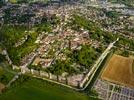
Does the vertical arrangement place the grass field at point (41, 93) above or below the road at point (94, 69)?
below

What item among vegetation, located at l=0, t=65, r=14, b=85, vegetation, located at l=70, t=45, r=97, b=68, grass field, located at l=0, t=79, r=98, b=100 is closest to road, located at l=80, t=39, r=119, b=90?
vegetation, located at l=70, t=45, r=97, b=68

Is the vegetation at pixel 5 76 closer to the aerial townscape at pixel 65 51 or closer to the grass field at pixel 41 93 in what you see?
the aerial townscape at pixel 65 51

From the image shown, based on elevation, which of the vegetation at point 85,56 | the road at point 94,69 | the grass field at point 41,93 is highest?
the vegetation at point 85,56

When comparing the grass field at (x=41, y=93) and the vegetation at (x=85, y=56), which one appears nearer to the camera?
the grass field at (x=41, y=93)

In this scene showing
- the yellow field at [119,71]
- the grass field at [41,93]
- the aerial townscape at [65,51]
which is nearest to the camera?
the grass field at [41,93]

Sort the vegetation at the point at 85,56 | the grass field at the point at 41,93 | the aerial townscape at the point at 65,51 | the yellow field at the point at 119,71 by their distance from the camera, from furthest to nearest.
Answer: the vegetation at the point at 85,56, the yellow field at the point at 119,71, the aerial townscape at the point at 65,51, the grass field at the point at 41,93

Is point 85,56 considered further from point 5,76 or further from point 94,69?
point 5,76

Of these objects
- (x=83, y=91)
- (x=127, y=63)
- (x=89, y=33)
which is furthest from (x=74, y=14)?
(x=83, y=91)

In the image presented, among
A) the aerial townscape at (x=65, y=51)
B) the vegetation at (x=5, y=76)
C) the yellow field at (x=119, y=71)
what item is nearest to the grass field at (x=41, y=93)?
the aerial townscape at (x=65, y=51)

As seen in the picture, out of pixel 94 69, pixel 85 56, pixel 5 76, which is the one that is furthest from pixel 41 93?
pixel 85 56
